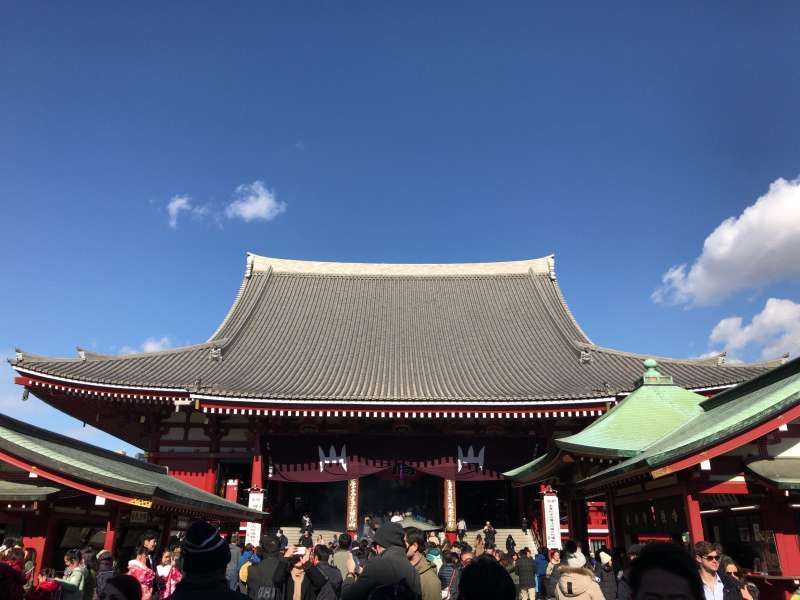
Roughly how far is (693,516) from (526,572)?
4.33 meters

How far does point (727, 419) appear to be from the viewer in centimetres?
747

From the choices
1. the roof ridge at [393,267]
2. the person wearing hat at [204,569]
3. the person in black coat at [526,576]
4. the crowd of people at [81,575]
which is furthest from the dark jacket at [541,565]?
the roof ridge at [393,267]

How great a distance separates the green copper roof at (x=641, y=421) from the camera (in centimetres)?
870

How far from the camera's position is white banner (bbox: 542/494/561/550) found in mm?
15305

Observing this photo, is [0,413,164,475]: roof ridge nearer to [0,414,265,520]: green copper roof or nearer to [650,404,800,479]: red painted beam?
[0,414,265,520]: green copper roof

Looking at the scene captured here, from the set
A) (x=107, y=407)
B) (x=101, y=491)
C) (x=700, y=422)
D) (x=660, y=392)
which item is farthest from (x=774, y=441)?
(x=107, y=407)

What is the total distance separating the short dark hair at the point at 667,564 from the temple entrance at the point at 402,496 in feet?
59.0

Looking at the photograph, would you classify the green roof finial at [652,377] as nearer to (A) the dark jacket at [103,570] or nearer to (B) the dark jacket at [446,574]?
(B) the dark jacket at [446,574]

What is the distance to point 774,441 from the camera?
7328mm

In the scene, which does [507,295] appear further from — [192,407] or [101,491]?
[101,491]

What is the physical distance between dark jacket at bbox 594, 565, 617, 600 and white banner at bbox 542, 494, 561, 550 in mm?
7601

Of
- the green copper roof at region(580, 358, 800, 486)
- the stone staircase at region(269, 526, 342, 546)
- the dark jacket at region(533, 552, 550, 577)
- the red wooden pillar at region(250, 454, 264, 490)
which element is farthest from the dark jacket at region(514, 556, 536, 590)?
the red wooden pillar at region(250, 454, 264, 490)

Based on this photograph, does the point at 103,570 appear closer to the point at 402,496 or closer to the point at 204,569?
the point at 204,569

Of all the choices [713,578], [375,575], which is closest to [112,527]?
[375,575]
